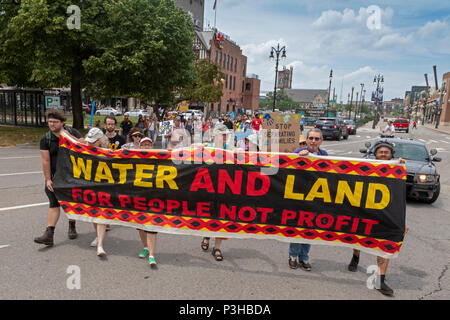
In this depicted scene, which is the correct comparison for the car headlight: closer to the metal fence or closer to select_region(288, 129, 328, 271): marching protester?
select_region(288, 129, 328, 271): marching protester

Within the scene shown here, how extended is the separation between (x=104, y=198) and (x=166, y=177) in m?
0.97

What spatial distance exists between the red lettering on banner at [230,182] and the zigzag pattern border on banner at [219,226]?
424mm

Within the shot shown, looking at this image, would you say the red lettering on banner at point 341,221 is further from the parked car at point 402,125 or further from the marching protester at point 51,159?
the parked car at point 402,125

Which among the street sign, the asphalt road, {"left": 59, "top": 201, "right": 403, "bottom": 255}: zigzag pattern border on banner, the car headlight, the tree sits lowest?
the asphalt road

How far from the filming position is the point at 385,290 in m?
3.96

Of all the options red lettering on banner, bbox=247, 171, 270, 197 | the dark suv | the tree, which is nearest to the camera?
red lettering on banner, bbox=247, 171, 270, 197

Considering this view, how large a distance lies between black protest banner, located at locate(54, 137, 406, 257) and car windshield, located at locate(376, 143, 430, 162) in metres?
5.69

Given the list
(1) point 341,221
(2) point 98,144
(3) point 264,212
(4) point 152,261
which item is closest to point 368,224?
(1) point 341,221

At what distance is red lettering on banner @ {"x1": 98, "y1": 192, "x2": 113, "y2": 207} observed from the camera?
4664 mm

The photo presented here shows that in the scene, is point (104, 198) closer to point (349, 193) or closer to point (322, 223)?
point (322, 223)

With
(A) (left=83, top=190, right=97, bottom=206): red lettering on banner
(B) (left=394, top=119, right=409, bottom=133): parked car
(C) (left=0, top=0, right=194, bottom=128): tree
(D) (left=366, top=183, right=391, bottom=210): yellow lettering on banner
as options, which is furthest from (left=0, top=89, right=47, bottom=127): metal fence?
(B) (left=394, top=119, right=409, bottom=133): parked car

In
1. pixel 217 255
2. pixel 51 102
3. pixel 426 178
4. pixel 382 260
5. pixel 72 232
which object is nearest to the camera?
pixel 382 260

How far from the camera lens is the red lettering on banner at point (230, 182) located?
4387 millimetres
